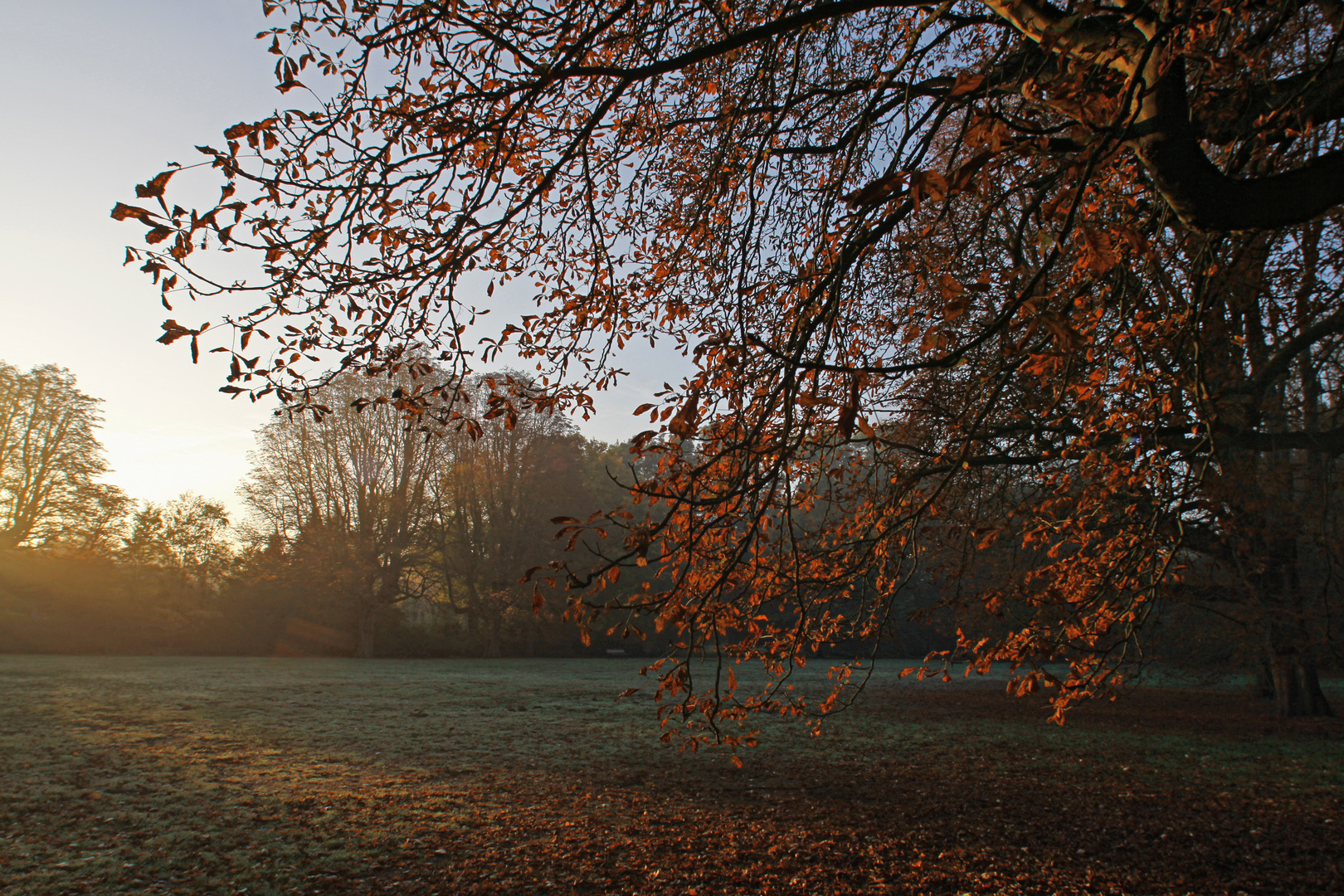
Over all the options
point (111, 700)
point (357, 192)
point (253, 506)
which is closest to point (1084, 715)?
point (357, 192)

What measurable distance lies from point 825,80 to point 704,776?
6.44 metres

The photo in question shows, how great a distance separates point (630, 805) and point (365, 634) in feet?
72.4

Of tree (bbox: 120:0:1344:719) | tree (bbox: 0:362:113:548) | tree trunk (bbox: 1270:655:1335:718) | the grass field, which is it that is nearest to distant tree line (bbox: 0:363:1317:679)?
tree (bbox: 0:362:113:548)

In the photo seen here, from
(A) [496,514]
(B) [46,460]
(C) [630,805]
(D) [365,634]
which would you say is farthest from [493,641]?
(C) [630,805]

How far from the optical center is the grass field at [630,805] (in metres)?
4.03

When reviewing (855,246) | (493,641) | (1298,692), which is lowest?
(493,641)

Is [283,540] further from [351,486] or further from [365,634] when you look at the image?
[365,634]

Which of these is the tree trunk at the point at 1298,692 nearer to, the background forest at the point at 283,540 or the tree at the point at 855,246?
the tree at the point at 855,246

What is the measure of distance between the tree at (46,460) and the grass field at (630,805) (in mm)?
16273

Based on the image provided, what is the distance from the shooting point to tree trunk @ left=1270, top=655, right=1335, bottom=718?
11227 millimetres

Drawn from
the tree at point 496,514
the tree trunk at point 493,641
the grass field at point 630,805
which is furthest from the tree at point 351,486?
the grass field at point 630,805

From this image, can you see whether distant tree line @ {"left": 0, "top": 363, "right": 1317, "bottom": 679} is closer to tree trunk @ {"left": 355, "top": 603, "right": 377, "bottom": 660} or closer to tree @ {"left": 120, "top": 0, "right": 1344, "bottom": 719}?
tree trunk @ {"left": 355, "top": 603, "right": 377, "bottom": 660}

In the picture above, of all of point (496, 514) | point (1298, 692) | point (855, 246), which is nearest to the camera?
point (855, 246)

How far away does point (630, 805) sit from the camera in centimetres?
558
